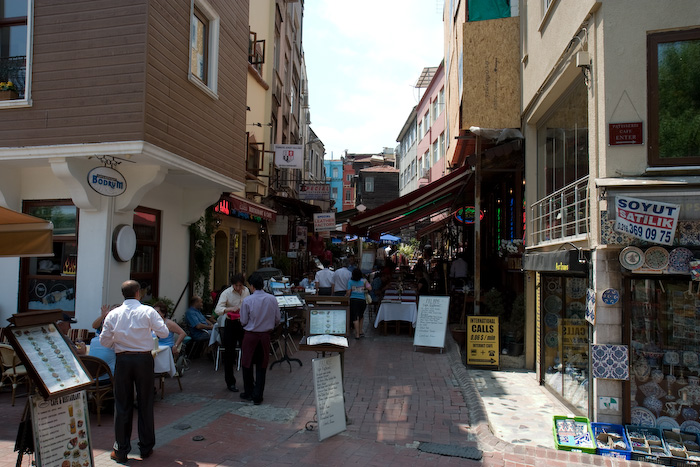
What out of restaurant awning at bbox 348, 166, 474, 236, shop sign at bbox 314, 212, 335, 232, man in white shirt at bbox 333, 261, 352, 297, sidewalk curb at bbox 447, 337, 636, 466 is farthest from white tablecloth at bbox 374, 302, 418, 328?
sidewalk curb at bbox 447, 337, 636, 466

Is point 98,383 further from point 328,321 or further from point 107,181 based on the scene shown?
point 107,181

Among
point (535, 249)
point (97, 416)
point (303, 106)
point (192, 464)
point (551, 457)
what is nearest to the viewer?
point (192, 464)

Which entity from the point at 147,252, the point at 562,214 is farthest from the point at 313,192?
the point at 562,214

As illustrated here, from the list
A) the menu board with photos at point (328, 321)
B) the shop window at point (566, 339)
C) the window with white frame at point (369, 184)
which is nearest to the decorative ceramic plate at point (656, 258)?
the shop window at point (566, 339)

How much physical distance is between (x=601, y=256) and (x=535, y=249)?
3022mm

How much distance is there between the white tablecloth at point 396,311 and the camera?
41.3ft

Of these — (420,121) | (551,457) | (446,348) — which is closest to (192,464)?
(551,457)

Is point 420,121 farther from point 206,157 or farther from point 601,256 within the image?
point 601,256

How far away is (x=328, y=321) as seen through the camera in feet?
20.6

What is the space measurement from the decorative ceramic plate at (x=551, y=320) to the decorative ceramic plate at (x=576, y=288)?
1.93ft

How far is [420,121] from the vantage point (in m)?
34.5

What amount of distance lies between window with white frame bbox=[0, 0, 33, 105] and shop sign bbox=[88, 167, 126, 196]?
1.98m

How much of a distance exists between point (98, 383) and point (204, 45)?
6755mm

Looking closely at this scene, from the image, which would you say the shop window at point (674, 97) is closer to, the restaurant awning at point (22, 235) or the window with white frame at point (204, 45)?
the restaurant awning at point (22, 235)
